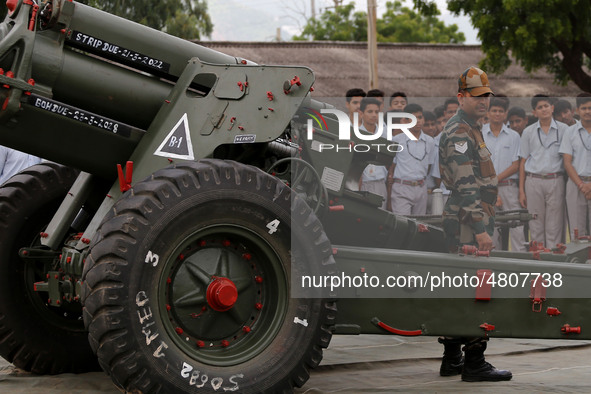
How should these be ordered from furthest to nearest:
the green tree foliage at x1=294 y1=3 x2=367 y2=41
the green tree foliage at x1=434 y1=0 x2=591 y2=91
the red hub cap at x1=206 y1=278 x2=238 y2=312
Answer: the green tree foliage at x1=294 y1=3 x2=367 y2=41 < the green tree foliage at x1=434 y1=0 x2=591 y2=91 < the red hub cap at x1=206 y1=278 x2=238 y2=312

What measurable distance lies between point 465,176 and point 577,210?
77.2 inches

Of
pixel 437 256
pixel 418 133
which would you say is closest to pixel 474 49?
pixel 418 133

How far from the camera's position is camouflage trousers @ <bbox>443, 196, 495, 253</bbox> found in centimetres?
591

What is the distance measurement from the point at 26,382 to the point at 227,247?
5.72 ft

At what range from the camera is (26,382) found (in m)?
5.87

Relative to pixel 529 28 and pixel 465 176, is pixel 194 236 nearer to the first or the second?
pixel 465 176

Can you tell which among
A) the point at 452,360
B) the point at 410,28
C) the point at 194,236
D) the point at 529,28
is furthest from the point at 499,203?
the point at 410,28

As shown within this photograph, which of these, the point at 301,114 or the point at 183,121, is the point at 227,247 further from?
the point at 301,114

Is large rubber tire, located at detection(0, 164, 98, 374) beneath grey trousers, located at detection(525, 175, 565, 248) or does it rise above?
beneath

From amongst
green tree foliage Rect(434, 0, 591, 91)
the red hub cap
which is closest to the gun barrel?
the red hub cap

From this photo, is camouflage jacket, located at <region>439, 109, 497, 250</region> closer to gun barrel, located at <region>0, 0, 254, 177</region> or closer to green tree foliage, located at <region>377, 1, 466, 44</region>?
gun barrel, located at <region>0, 0, 254, 177</region>

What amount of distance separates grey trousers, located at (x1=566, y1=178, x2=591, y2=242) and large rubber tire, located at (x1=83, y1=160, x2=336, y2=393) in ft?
10.3

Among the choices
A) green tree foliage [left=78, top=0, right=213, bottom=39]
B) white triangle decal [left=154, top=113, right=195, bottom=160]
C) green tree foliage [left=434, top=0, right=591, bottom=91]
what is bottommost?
white triangle decal [left=154, top=113, right=195, bottom=160]

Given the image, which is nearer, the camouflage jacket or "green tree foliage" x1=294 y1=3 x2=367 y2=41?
the camouflage jacket
